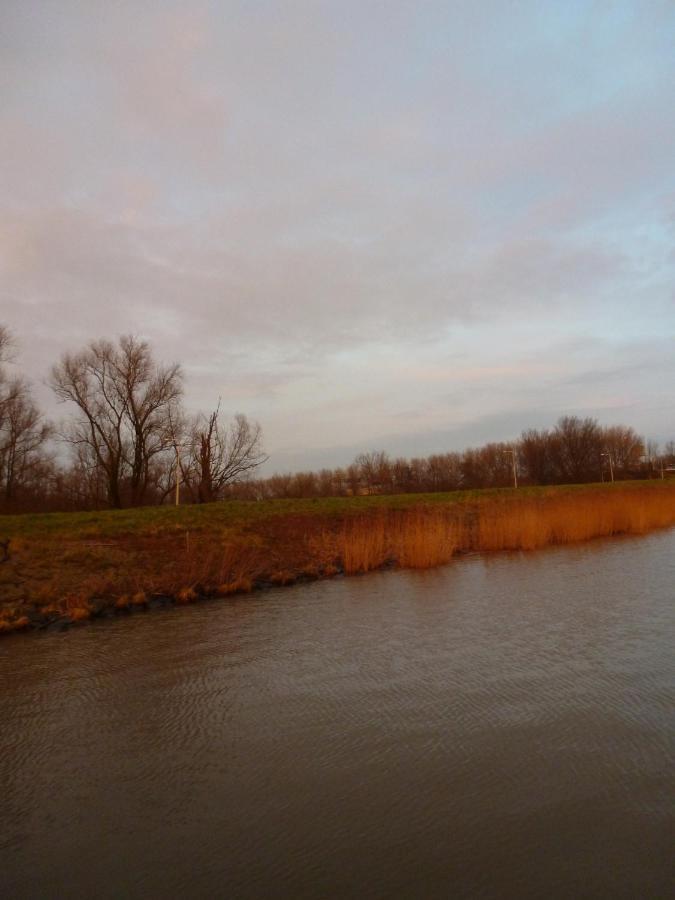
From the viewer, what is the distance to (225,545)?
14.5 meters

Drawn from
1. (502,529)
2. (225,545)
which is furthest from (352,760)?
(502,529)

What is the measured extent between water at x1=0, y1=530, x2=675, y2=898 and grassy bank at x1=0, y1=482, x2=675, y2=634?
8.51 feet

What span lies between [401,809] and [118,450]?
29.9 meters

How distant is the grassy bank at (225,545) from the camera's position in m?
10.8

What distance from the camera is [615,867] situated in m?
2.85

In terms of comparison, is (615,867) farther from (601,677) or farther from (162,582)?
(162,582)

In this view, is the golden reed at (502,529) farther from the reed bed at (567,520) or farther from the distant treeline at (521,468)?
the distant treeline at (521,468)

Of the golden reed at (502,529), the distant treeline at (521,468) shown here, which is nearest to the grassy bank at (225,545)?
the golden reed at (502,529)

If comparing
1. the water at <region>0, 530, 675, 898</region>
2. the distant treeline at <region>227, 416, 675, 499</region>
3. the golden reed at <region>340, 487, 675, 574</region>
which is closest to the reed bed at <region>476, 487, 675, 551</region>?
the golden reed at <region>340, 487, 675, 574</region>

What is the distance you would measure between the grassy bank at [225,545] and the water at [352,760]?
2.59m

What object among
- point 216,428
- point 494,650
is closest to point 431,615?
point 494,650

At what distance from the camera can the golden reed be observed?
13453 millimetres

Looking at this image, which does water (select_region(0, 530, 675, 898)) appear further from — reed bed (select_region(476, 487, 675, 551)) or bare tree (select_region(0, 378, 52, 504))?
bare tree (select_region(0, 378, 52, 504))

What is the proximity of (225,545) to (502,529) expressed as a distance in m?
6.32
